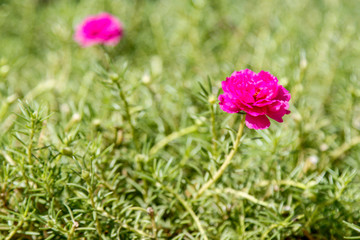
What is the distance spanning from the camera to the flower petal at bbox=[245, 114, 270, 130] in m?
0.75

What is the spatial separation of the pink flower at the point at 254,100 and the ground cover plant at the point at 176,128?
0.06 meters

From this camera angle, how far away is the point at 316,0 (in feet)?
7.30

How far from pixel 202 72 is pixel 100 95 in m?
0.49

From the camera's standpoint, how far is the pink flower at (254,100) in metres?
0.74

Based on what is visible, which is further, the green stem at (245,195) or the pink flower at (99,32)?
the pink flower at (99,32)

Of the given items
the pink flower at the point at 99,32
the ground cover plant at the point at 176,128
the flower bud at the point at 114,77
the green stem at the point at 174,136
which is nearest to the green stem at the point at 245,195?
the ground cover plant at the point at 176,128

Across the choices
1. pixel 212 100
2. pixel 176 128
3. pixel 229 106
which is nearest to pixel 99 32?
pixel 176 128


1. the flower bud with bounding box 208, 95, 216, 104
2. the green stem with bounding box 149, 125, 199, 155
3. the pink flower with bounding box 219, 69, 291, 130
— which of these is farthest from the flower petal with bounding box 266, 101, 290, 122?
the green stem with bounding box 149, 125, 199, 155

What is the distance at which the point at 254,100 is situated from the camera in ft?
2.47

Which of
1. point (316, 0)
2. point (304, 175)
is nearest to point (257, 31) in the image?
point (316, 0)

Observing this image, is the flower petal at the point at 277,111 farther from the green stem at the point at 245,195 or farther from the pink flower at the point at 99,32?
the pink flower at the point at 99,32

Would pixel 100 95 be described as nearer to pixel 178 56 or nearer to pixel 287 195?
pixel 178 56

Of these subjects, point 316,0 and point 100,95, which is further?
point 316,0

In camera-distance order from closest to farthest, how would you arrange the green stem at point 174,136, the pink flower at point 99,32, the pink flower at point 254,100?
the pink flower at point 254,100 → the green stem at point 174,136 → the pink flower at point 99,32
